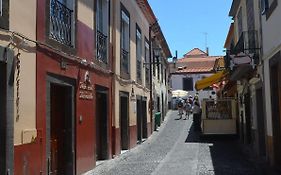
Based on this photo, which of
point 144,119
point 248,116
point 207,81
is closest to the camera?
point 248,116

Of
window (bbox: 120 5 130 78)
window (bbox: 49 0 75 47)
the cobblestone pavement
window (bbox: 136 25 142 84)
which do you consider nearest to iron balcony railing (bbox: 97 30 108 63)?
window (bbox: 120 5 130 78)

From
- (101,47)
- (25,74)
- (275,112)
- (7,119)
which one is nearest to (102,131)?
(101,47)

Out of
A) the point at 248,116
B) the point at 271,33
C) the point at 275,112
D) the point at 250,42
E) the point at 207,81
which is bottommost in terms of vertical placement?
the point at 248,116

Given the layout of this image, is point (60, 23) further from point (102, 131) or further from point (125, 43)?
point (125, 43)

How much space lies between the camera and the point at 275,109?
1138 centimetres

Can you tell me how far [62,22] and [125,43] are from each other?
23.7ft

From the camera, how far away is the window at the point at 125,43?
16188mm

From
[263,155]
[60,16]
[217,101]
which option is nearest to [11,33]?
[60,16]

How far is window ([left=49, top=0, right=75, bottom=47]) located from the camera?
943cm

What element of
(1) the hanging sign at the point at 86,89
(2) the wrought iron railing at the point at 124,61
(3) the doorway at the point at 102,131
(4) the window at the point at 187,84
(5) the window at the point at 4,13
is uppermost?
(4) the window at the point at 187,84

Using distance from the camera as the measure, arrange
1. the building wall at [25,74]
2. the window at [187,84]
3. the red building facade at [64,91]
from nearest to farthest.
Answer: the building wall at [25,74] < the red building facade at [64,91] < the window at [187,84]

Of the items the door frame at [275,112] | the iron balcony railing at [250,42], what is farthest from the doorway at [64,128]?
the iron balcony railing at [250,42]

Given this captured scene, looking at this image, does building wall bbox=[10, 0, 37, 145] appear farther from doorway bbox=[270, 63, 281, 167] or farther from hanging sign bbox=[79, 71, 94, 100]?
doorway bbox=[270, 63, 281, 167]

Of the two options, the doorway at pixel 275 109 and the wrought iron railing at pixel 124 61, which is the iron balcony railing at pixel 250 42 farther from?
the wrought iron railing at pixel 124 61
